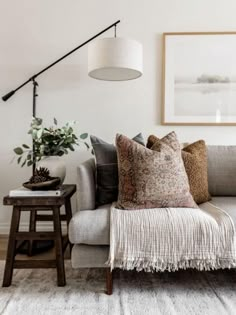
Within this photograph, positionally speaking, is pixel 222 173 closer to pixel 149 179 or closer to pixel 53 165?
pixel 149 179

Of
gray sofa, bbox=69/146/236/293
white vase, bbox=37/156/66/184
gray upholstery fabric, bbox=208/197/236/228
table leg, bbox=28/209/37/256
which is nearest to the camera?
gray sofa, bbox=69/146/236/293

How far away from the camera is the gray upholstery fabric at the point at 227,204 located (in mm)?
1659

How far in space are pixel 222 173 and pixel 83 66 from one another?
148cm

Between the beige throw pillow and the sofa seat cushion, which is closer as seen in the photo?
the sofa seat cushion

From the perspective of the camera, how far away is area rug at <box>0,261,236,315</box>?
145 cm

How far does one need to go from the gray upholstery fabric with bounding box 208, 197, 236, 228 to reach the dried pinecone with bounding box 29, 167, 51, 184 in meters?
1.09

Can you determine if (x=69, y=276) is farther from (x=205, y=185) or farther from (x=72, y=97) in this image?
(x=72, y=97)

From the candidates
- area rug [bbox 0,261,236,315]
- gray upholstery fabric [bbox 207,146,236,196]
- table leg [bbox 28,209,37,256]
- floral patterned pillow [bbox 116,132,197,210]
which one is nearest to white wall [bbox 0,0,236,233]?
gray upholstery fabric [bbox 207,146,236,196]

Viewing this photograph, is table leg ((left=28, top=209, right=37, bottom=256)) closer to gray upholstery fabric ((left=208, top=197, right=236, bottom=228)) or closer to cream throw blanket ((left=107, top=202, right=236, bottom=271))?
cream throw blanket ((left=107, top=202, right=236, bottom=271))

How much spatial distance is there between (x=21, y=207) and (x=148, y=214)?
74 centimetres

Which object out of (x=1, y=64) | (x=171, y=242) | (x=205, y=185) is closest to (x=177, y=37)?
(x=205, y=185)

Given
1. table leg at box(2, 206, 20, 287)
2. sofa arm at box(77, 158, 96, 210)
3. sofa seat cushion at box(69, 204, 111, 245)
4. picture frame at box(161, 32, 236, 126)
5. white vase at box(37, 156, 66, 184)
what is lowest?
table leg at box(2, 206, 20, 287)

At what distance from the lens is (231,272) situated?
187 cm

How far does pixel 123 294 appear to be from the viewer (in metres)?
1.60
